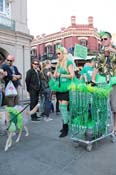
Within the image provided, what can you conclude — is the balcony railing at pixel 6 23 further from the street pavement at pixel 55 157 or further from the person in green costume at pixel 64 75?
the street pavement at pixel 55 157

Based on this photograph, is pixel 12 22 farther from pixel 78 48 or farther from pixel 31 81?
pixel 31 81

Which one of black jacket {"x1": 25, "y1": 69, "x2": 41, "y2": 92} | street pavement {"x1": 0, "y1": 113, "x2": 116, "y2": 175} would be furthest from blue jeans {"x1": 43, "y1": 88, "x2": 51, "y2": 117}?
street pavement {"x1": 0, "y1": 113, "x2": 116, "y2": 175}

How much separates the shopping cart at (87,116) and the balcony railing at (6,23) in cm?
1371

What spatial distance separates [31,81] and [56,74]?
2.15 m

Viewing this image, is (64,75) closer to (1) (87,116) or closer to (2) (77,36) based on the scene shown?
(1) (87,116)

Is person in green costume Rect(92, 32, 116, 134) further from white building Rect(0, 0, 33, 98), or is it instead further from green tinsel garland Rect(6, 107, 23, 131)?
white building Rect(0, 0, 33, 98)

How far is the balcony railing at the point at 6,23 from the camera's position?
16881 mm

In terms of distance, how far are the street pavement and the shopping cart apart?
181mm

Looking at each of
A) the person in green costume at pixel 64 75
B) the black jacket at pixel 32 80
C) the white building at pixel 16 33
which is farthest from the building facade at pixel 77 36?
the person in green costume at pixel 64 75

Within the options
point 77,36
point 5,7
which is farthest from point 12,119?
point 77,36

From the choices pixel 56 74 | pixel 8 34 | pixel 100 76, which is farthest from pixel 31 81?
pixel 8 34

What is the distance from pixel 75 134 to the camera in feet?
14.1

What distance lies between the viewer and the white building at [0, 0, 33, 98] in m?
17.2

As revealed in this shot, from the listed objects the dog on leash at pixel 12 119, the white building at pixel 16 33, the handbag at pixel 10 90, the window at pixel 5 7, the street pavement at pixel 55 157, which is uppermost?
the window at pixel 5 7
